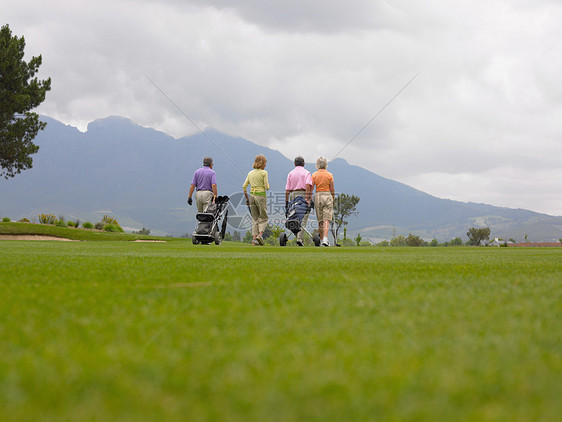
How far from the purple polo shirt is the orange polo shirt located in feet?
10.5

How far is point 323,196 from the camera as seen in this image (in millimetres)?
13883

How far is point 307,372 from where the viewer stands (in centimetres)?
115

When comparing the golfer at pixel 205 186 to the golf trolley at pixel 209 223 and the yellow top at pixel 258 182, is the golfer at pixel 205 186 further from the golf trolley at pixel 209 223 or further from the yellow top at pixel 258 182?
the yellow top at pixel 258 182

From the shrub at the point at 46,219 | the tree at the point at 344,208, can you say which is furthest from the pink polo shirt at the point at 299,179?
the tree at the point at 344,208

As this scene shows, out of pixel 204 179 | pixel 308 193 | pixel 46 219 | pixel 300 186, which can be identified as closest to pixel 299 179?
pixel 300 186

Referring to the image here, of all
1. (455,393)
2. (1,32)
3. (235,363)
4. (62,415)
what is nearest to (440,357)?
(455,393)

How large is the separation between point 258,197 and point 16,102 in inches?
901

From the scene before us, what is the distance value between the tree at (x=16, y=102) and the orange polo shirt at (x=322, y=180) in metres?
24.0

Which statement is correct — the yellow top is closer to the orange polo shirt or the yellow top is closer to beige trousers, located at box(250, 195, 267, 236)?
beige trousers, located at box(250, 195, 267, 236)

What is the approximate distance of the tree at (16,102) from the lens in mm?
29772

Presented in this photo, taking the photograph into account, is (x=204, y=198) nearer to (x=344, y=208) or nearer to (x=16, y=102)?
(x=16, y=102)

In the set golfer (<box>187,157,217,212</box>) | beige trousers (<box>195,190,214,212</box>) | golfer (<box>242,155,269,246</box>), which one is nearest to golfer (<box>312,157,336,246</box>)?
golfer (<box>242,155,269,246</box>)

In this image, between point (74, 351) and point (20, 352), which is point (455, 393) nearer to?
point (74, 351)

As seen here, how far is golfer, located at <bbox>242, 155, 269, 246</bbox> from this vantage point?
14453mm
